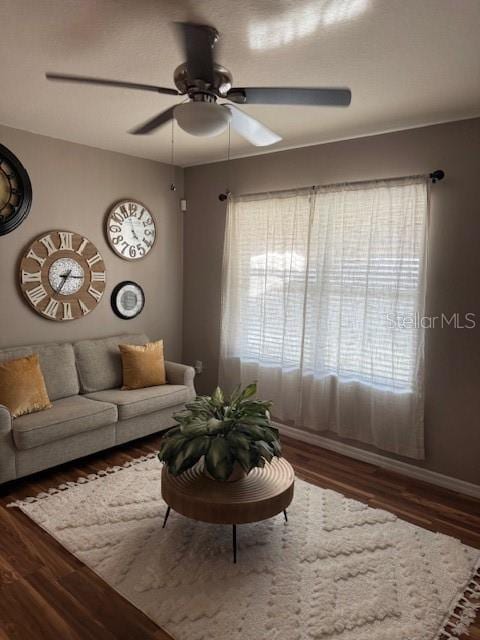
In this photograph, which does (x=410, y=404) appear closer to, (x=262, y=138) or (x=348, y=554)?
(x=348, y=554)

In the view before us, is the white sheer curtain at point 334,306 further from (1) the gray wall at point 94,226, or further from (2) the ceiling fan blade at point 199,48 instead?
(2) the ceiling fan blade at point 199,48

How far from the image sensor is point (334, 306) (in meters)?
3.67

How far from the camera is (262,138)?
2.59 m

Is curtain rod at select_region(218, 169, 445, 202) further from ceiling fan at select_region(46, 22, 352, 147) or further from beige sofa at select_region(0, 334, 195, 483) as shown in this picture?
beige sofa at select_region(0, 334, 195, 483)

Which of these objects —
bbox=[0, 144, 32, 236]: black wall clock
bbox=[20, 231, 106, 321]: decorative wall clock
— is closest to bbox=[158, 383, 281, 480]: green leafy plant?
bbox=[20, 231, 106, 321]: decorative wall clock

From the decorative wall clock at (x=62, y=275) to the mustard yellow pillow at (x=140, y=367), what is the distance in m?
0.58

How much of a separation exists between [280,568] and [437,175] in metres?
2.75

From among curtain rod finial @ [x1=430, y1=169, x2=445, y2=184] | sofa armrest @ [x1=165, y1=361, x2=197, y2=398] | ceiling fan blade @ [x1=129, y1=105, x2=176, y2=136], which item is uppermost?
ceiling fan blade @ [x1=129, y1=105, x2=176, y2=136]

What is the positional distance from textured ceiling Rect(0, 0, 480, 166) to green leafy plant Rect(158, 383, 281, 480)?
5.95 feet

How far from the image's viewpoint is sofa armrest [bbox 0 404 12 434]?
286 cm

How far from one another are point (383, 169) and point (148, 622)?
331 centimetres

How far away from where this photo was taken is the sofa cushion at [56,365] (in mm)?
3576

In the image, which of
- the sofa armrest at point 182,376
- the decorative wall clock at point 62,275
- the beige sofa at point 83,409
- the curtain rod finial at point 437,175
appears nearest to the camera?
the beige sofa at point 83,409

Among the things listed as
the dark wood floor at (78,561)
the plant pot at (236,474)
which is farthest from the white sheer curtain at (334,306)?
the plant pot at (236,474)
